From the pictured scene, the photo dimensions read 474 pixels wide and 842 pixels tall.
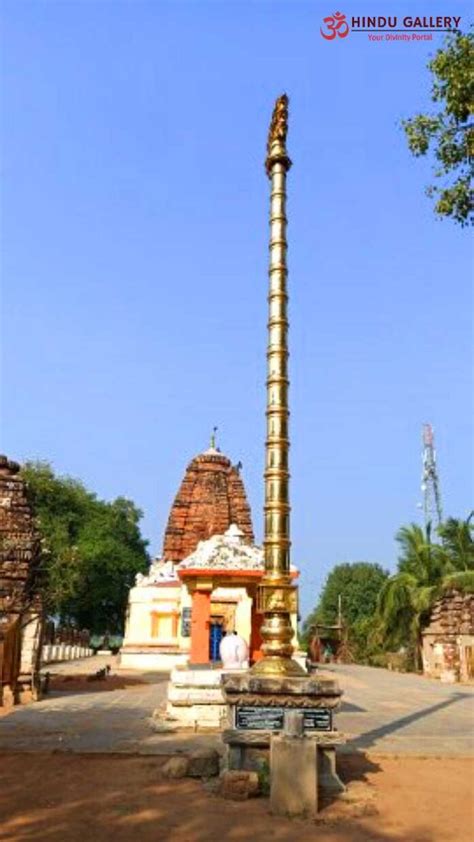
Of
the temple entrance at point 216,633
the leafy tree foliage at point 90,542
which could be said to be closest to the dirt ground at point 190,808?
the temple entrance at point 216,633

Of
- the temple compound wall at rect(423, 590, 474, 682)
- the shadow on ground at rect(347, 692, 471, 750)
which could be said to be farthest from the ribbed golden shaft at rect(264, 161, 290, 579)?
the temple compound wall at rect(423, 590, 474, 682)

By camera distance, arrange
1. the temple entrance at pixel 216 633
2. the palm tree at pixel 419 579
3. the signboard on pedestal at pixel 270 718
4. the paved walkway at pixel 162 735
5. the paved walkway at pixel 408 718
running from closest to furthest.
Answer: the signboard on pedestal at pixel 270 718, the paved walkway at pixel 162 735, the paved walkway at pixel 408 718, the temple entrance at pixel 216 633, the palm tree at pixel 419 579

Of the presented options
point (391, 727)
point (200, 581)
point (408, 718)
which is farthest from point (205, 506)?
point (391, 727)

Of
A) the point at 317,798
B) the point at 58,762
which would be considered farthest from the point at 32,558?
the point at 317,798

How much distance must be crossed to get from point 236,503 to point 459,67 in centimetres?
3049

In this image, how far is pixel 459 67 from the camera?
9.66 meters

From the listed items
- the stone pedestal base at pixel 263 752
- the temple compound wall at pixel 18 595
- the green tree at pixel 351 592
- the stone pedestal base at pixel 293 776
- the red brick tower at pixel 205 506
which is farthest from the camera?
the green tree at pixel 351 592

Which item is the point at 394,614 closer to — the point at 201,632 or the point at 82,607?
the point at 201,632

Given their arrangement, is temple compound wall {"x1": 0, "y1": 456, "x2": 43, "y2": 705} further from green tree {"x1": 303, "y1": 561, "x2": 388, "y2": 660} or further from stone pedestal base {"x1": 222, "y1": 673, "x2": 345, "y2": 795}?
green tree {"x1": 303, "y1": 561, "x2": 388, "y2": 660}

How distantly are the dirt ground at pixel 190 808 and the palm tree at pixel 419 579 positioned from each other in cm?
2170

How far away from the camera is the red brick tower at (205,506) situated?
36969 mm

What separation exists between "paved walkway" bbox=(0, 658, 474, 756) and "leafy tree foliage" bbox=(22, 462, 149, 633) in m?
26.1

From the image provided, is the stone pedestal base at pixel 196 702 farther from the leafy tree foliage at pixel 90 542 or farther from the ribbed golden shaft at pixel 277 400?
the leafy tree foliage at pixel 90 542

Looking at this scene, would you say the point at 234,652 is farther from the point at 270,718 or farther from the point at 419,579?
the point at 419,579
